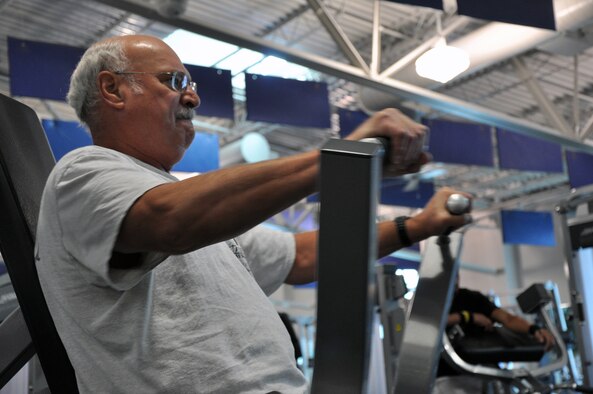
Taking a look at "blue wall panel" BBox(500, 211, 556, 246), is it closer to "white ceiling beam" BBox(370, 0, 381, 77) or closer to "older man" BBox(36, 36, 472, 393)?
"white ceiling beam" BBox(370, 0, 381, 77)

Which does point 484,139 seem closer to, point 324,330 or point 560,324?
point 560,324

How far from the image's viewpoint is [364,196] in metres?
0.80

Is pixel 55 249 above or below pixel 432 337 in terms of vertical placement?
above

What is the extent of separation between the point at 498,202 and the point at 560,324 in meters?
11.5

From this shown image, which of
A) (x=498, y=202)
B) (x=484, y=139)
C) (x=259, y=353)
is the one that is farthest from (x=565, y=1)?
(x=498, y=202)

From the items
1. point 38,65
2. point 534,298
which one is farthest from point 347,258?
point 38,65

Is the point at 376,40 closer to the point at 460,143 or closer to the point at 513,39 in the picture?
the point at 513,39

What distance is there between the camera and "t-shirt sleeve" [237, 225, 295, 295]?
1615mm

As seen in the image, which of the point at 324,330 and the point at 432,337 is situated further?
the point at 432,337

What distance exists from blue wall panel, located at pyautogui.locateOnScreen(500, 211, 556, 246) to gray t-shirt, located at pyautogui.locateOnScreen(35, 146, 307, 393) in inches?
350

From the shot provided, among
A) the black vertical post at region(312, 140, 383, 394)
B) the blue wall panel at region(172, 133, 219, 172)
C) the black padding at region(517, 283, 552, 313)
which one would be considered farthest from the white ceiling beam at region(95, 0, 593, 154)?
the black vertical post at region(312, 140, 383, 394)

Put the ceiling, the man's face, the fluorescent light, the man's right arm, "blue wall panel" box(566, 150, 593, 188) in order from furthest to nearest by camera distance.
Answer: "blue wall panel" box(566, 150, 593, 188) < the ceiling < the fluorescent light < the man's face < the man's right arm

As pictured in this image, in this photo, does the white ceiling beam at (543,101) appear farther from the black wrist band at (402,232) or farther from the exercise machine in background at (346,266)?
the exercise machine in background at (346,266)

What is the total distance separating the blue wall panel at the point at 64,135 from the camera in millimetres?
4781
